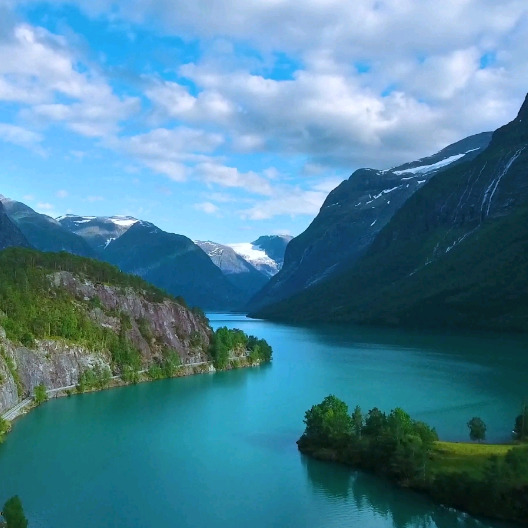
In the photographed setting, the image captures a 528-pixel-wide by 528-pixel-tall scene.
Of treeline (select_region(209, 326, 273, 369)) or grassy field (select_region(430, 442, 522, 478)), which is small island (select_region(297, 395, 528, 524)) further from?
treeline (select_region(209, 326, 273, 369))

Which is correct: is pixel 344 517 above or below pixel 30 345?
below

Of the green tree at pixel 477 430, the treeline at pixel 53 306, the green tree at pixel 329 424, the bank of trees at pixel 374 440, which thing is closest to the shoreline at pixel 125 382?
the treeline at pixel 53 306

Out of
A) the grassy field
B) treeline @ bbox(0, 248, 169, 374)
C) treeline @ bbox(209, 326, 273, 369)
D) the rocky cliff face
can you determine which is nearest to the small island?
the grassy field

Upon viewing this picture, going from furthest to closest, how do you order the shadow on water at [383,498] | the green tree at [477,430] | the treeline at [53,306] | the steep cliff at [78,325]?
the treeline at [53,306] → the steep cliff at [78,325] → the green tree at [477,430] → the shadow on water at [383,498]

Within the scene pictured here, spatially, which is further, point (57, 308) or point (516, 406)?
point (57, 308)

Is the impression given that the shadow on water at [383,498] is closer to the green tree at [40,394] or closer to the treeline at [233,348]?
the green tree at [40,394]

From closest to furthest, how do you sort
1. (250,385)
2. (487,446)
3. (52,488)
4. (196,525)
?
(196,525) < (52,488) < (487,446) < (250,385)

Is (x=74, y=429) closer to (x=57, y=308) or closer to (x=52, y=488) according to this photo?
(x=52, y=488)

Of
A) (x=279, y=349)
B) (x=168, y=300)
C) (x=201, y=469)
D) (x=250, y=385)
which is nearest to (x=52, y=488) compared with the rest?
(x=201, y=469)
